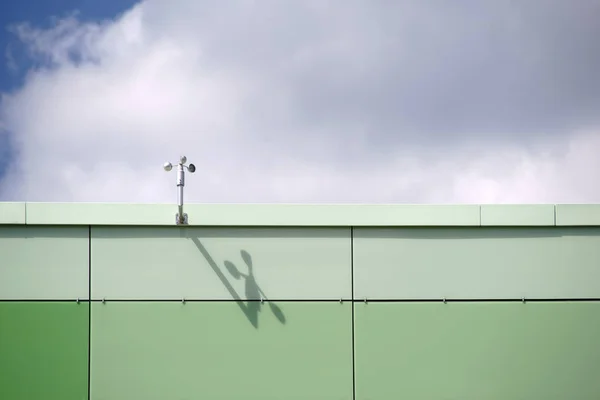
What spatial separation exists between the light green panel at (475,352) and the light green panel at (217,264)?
0.72 meters

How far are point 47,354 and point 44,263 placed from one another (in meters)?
1.16

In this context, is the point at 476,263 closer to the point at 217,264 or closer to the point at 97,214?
the point at 217,264

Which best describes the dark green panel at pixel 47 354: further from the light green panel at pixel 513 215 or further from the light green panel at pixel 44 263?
the light green panel at pixel 513 215

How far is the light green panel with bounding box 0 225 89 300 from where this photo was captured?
21.1ft

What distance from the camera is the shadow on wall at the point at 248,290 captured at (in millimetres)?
6404

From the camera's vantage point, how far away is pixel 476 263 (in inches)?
258

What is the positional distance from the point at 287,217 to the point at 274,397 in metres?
2.28

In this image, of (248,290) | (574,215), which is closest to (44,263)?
(248,290)

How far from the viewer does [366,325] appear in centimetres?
642

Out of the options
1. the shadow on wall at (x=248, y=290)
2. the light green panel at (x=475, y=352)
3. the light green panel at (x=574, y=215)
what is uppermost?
the light green panel at (x=574, y=215)

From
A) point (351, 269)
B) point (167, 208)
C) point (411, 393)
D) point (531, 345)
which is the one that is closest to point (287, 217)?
point (351, 269)

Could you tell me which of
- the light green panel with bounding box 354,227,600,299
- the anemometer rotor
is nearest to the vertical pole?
the anemometer rotor

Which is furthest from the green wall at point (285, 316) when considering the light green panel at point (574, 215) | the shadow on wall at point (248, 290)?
the light green panel at point (574, 215)

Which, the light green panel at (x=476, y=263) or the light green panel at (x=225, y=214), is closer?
the light green panel at (x=225, y=214)
